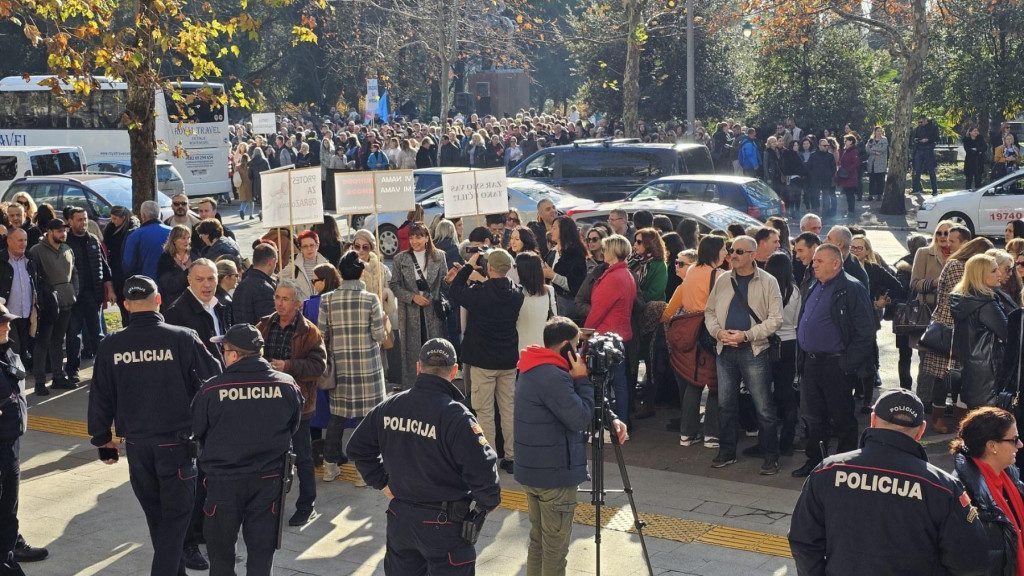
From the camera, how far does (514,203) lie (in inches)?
803

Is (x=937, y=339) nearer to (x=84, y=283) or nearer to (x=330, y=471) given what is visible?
(x=330, y=471)

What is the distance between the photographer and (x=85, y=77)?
44.3 ft

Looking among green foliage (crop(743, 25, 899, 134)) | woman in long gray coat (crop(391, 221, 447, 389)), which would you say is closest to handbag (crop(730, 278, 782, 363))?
woman in long gray coat (crop(391, 221, 447, 389))

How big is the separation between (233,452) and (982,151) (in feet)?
84.3

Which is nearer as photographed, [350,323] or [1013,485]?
[1013,485]

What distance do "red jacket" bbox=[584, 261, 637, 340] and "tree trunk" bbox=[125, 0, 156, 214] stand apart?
6.24 meters

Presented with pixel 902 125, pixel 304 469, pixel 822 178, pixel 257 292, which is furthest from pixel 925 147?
pixel 304 469

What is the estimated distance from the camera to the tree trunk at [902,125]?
26391mm

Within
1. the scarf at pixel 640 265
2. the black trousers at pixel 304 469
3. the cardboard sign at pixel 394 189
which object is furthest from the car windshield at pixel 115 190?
the black trousers at pixel 304 469

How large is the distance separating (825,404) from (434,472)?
14.3ft

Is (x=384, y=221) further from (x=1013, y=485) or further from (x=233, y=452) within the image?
(x=1013, y=485)

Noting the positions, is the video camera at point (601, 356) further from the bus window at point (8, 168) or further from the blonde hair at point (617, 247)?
the bus window at point (8, 168)

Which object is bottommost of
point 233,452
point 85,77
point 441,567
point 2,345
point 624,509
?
point 624,509

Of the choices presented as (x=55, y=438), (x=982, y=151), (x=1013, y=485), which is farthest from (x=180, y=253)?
(x=982, y=151)
